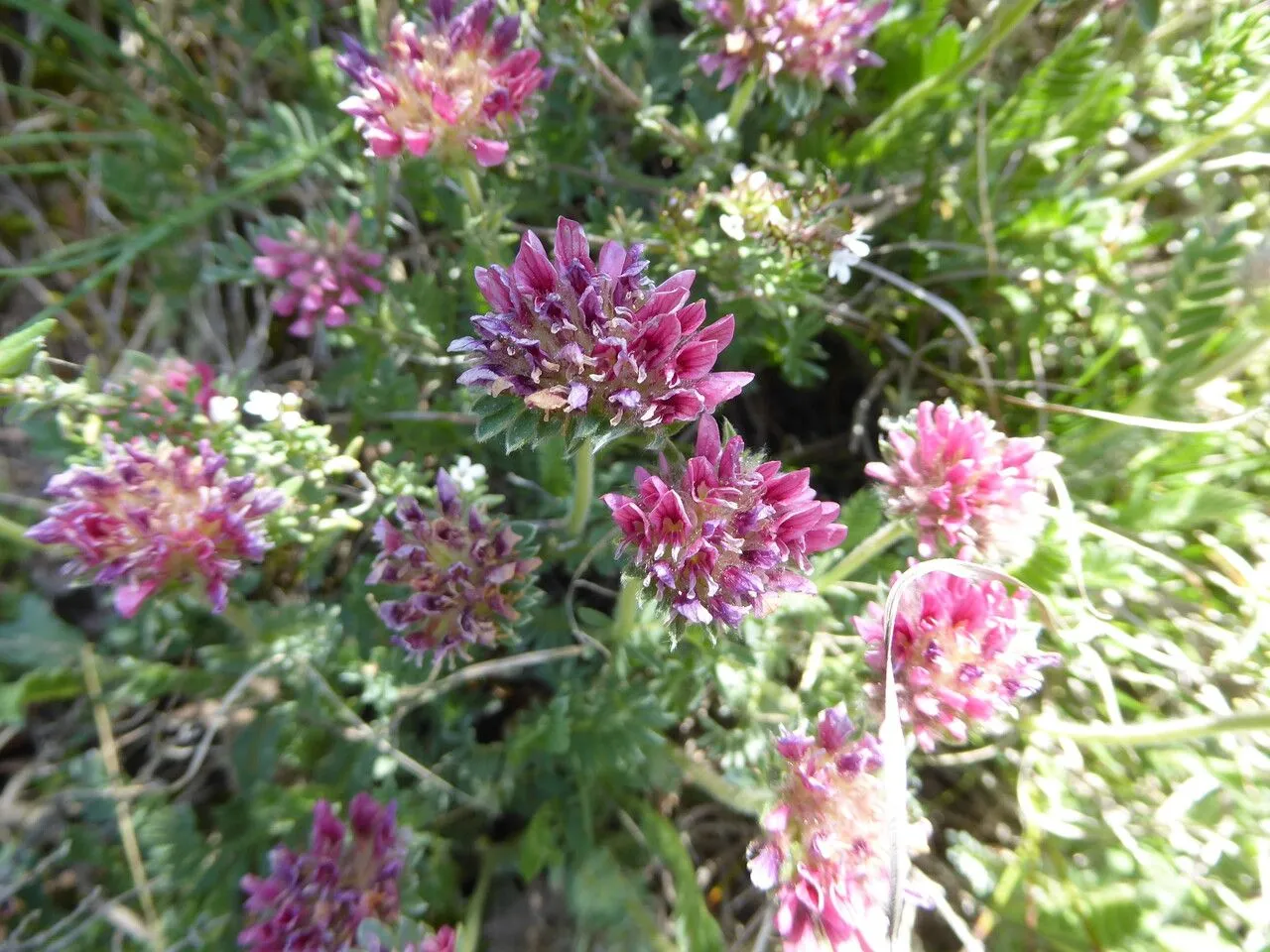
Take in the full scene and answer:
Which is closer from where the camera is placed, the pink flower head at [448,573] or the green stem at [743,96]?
the pink flower head at [448,573]

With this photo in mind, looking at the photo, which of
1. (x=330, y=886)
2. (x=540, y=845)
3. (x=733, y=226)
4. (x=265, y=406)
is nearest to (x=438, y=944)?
(x=330, y=886)

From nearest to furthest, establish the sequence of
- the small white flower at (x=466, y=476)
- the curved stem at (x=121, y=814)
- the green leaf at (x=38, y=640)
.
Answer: the small white flower at (x=466, y=476) < the curved stem at (x=121, y=814) < the green leaf at (x=38, y=640)

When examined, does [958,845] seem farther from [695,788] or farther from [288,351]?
[288,351]

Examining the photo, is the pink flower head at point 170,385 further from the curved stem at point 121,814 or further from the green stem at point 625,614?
the green stem at point 625,614

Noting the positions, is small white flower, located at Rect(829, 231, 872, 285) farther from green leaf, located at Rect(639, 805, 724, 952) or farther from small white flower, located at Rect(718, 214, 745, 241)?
green leaf, located at Rect(639, 805, 724, 952)

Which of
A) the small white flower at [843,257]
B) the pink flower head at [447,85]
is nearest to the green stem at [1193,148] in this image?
the small white flower at [843,257]

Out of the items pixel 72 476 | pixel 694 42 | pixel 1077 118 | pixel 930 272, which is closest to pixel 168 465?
pixel 72 476
